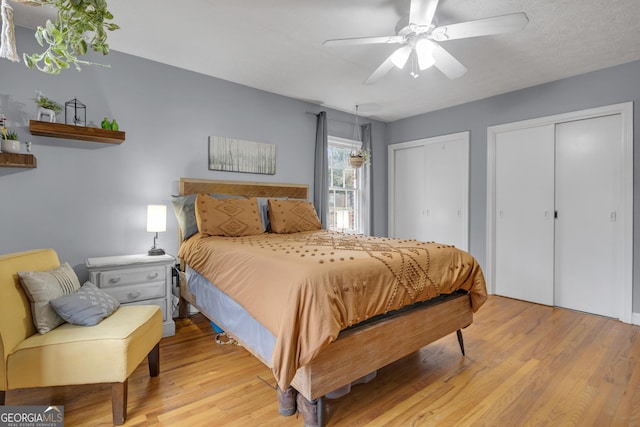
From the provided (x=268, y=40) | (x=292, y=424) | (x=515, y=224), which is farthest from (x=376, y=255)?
(x=515, y=224)

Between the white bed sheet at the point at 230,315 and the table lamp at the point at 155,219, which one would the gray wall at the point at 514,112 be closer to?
the white bed sheet at the point at 230,315

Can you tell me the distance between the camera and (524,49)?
9.38 ft

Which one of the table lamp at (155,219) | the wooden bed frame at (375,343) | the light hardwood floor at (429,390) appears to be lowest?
the light hardwood floor at (429,390)

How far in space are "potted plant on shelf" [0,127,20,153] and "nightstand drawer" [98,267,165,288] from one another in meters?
1.13

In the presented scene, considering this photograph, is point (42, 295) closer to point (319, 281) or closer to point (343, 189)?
point (319, 281)

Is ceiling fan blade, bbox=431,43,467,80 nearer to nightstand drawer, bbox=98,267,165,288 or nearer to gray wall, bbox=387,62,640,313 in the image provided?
gray wall, bbox=387,62,640,313

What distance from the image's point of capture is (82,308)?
5.74 ft

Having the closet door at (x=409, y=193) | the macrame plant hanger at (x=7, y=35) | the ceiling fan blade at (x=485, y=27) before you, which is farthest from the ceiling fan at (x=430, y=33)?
the closet door at (x=409, y=193)

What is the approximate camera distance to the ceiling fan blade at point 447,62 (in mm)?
2252

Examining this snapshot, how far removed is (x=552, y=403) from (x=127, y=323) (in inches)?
96.4

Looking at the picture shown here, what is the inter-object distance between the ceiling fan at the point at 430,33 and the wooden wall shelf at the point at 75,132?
6.44 ft

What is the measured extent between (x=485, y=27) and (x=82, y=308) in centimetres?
283

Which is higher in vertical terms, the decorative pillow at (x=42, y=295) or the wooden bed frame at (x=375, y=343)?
the decorative pillow at (x=42, y=295)

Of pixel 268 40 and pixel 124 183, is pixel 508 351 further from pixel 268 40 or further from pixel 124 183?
pixel 124 183
